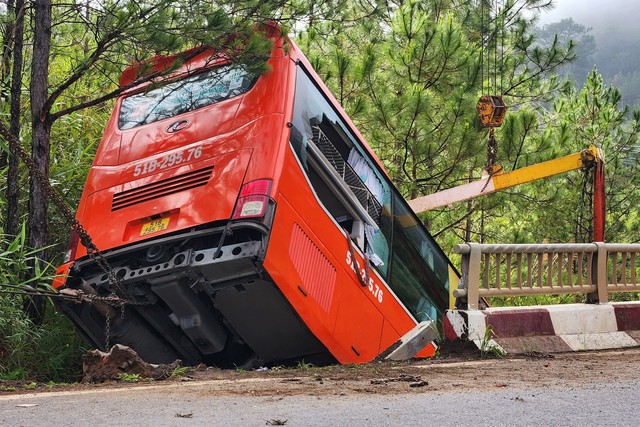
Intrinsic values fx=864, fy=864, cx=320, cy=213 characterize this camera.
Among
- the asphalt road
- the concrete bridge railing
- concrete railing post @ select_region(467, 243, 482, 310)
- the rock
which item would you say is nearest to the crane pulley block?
the concrete bridge railing

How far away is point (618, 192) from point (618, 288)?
1035cm

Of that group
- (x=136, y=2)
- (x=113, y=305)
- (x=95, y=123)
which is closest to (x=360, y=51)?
(x=95, y=123)

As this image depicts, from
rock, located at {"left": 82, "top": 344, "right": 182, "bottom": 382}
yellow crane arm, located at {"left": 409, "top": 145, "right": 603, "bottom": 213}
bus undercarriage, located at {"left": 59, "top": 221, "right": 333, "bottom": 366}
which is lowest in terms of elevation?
rock, located at {"left": 82, "top": 344, "right": 182, "bottom": 382}

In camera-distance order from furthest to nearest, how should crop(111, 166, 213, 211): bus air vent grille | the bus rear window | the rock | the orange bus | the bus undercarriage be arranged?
the bus rear window → crop(111, 166, 213, 211): bus air vent grille → the orange bus → the bus undercarriage → the rock

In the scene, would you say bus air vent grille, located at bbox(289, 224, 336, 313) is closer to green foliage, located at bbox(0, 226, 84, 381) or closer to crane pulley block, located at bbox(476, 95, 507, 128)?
green foliage, located at bbox(0, 226, 84, 381)

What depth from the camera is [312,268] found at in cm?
719

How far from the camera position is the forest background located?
25.5 ft

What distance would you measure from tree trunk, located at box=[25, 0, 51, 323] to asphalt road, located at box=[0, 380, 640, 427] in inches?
136

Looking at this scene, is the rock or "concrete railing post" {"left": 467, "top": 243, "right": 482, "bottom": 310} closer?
the rock

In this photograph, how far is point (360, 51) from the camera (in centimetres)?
1594

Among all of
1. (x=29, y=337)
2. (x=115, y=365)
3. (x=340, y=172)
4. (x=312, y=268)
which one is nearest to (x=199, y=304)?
(x=312, y=268)

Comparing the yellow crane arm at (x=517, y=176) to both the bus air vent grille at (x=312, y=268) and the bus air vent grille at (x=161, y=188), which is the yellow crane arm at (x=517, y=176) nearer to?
the bus air vent grille at (x=312, y=268)

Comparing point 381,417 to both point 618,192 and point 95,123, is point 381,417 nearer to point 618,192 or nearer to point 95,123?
point 95,123

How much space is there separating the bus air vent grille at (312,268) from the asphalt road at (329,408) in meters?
1.92
